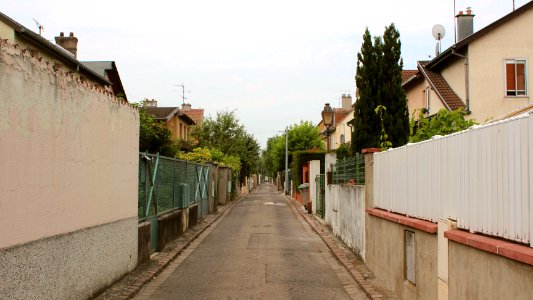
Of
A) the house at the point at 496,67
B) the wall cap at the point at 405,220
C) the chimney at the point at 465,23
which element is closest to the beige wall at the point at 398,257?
the wall cap at the point at 405,220

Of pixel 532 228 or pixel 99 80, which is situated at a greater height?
pixel 99 80

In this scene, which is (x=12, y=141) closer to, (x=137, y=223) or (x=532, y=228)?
(x=532, y=228)

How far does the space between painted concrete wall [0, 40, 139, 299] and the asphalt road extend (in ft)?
4.40

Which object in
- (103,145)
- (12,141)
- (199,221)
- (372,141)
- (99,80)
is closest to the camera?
(12,141)

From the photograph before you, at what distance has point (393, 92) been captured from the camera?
1992 cm

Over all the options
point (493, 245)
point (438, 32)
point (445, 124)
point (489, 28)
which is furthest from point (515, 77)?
point (493, 245)

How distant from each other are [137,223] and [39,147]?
4.63 metres

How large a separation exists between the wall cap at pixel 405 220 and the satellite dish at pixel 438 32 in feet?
Result: 64.1

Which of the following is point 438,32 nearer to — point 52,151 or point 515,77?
point 515,77

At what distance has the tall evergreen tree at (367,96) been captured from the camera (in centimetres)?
1947

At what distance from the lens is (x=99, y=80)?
88.0ft

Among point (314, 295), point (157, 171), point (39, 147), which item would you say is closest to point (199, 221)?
point (157, 171)

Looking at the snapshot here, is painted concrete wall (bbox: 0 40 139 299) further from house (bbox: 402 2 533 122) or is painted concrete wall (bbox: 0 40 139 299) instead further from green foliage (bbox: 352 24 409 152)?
house (bbox: 402 2 533 122)

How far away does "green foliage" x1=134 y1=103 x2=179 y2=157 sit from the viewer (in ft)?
81.8
